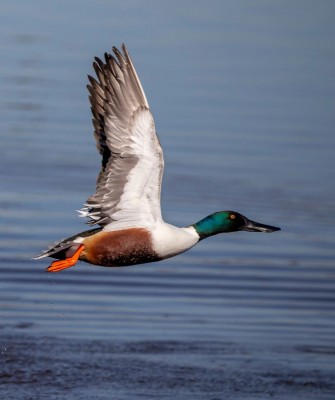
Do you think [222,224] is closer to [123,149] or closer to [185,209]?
[123,149]

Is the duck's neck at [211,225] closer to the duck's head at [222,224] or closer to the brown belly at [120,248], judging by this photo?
the duck's head at [222,224]

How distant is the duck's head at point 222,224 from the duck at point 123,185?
0.27 m

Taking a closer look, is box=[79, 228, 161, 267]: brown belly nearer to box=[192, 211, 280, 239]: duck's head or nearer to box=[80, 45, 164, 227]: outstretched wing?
box=[80, 45, 164, 227]: outstretched wing

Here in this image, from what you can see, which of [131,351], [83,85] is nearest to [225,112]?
[83,85]

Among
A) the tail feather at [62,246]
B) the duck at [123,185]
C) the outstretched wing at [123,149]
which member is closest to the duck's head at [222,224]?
the duck at [123,185]

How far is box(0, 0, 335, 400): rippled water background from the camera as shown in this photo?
9812mm

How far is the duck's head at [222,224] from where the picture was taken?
29.5 ft

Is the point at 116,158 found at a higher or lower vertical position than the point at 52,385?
higher

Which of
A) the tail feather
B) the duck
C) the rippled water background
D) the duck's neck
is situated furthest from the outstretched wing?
the rippled water background

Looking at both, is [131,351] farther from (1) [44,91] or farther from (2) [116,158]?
(1) [44,91]

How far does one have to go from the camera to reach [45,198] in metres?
13.0

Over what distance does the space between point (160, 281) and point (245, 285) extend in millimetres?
692

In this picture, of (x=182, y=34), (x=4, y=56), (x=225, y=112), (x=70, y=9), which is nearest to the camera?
(x=225, y=112)

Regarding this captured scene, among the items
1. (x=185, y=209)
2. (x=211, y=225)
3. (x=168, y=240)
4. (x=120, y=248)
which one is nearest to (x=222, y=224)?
(x=211, y=225)
